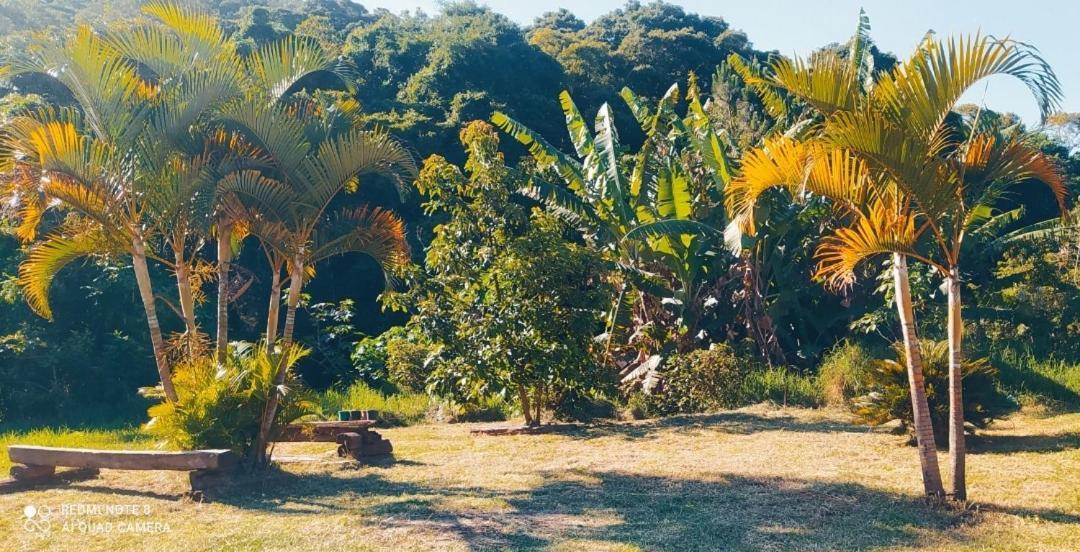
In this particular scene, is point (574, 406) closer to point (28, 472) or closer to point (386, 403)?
point (386, 403)

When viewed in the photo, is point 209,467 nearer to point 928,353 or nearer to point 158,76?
point 158,76

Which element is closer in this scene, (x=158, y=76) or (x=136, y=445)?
(x=158, y=76)

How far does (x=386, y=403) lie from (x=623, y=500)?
8.29 m

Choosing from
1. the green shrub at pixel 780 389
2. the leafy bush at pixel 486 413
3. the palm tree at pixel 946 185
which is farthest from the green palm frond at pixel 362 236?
the green shrub at pixel 780 389

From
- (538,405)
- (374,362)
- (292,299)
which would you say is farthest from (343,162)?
(374,362)

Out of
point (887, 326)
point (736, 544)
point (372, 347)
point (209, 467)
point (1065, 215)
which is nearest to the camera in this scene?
point (736, 544)

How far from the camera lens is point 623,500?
7.33 metres

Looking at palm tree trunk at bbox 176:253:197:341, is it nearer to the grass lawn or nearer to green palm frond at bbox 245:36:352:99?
the grass lawn

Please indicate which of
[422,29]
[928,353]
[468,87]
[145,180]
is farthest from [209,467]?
[422,29]

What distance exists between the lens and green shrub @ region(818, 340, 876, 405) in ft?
40.5

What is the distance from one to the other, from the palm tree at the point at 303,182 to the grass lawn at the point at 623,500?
4.55ft

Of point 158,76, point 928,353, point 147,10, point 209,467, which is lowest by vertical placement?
point 209,467

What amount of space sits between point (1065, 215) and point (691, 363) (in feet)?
22.0

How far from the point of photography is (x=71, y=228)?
8.98 meters
